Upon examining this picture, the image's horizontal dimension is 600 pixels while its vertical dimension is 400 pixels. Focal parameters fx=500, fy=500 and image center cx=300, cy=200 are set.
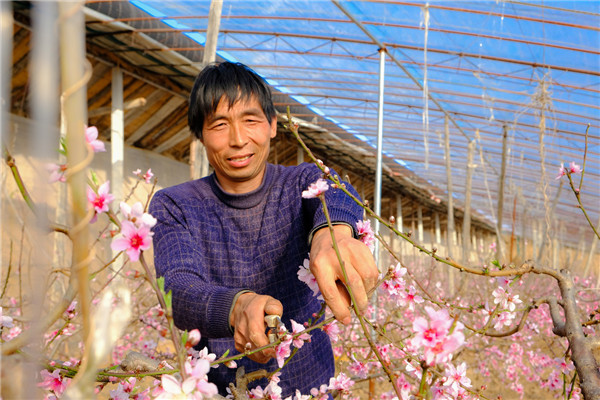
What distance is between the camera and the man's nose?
4.23 feet

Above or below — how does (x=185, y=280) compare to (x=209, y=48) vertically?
below

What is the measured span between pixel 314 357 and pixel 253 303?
693 millimetres

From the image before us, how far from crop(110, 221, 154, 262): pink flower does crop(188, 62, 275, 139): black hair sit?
2.46 feet

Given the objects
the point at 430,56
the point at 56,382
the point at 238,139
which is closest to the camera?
the point at 56,382

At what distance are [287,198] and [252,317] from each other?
25.9 inches

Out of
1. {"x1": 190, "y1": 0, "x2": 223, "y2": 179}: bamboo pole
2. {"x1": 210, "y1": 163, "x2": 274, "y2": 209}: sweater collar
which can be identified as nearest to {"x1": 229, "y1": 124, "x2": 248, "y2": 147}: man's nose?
{"x1": 210, "y1": 163, "x2": 274, "y2": 209}: sweater collar

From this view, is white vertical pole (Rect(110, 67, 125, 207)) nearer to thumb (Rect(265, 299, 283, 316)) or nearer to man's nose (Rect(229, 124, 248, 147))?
man's nose (Rect(229, 124, 248, 147))

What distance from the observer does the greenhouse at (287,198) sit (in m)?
0.35

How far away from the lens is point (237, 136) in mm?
1290

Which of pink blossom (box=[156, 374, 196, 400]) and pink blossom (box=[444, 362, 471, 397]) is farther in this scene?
pink blossom (box=[444, 362, 471, 397])

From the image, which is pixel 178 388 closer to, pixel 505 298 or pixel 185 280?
pixel 185 280

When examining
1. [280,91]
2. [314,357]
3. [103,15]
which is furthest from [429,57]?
[314,357]

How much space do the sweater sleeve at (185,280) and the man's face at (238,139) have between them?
0.57 ft

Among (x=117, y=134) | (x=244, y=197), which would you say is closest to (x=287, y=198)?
(x=244, y=197)
